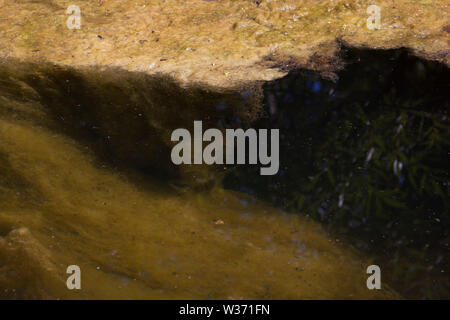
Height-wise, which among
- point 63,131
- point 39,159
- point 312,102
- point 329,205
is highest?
point 312,102

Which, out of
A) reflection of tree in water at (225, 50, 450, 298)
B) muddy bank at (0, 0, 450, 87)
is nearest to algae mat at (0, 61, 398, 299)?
reflection of tree in water at (225, 50, 450, 298)

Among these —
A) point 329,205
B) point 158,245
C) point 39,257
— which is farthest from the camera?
point 329,205

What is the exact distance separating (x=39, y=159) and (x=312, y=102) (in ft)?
5.39

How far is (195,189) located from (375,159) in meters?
1.03

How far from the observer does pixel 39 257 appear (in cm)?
158

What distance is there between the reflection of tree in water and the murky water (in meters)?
0.01

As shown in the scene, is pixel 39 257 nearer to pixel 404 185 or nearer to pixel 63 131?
pixel 63 131

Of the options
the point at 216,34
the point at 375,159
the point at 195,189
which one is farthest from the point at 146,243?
the point at 216,34

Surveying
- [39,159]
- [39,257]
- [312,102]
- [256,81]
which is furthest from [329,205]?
[39,159]

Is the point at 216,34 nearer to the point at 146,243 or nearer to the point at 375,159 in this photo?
the point at 375,159

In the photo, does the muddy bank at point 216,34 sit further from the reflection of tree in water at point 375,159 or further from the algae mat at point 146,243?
the algae mat at point 146,243

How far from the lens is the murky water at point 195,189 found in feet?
5.25

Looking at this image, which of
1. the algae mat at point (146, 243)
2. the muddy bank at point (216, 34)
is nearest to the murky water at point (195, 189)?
the algae mat at point (146, 243)

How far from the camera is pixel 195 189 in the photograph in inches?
79.5
